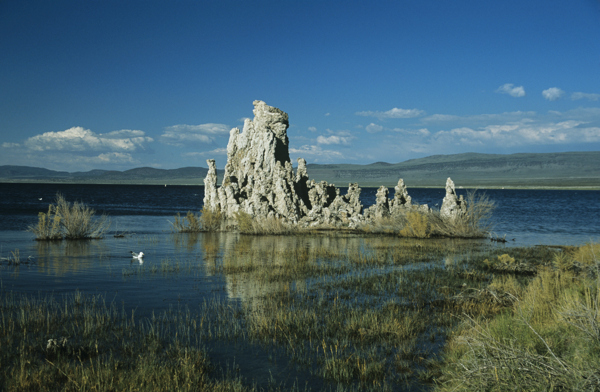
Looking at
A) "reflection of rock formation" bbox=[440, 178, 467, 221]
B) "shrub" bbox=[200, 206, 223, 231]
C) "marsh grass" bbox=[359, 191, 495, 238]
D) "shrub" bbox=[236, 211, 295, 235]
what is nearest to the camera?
"marsh grass" bbox=[359, 191, 495, 238]

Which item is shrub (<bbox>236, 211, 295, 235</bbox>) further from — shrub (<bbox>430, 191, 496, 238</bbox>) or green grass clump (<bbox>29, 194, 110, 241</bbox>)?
shrub (<bbox>430, 191, 496, 238</bbox>)

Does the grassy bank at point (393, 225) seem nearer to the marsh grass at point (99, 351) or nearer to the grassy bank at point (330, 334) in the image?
the grassy bank at point (330, 334)

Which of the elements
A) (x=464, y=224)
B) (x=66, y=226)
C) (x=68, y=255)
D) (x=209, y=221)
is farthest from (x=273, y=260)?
(x=464, y=224)

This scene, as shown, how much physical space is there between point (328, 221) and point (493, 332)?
26571 millimetres

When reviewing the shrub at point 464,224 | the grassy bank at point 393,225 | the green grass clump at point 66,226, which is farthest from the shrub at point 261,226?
the shrub at point 464,224

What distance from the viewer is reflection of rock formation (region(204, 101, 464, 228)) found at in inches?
1337

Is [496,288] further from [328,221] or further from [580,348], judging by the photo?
[328,221]

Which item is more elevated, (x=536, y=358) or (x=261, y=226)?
(x=536, y=358)

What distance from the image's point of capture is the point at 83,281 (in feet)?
47.8

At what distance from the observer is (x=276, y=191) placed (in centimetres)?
3516

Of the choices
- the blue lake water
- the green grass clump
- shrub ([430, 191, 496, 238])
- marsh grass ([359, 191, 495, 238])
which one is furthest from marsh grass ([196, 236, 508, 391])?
the green grass clump

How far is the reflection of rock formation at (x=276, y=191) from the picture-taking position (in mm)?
33969

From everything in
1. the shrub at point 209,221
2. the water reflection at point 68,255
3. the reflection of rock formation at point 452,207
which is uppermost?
the reflection of rock formation at point 452,207

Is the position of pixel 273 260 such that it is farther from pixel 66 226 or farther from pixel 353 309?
pixel 66 226
